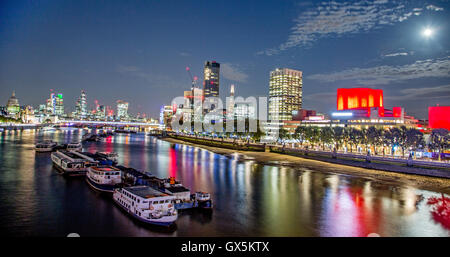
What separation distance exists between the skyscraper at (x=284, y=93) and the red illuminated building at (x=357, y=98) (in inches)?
2252

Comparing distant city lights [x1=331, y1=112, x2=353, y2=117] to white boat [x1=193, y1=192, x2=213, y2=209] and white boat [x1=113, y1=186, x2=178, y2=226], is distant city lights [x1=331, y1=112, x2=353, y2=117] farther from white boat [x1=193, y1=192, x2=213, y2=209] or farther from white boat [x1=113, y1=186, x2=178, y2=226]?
white boat [x1=113, y1=186, x2=178, y2=226]

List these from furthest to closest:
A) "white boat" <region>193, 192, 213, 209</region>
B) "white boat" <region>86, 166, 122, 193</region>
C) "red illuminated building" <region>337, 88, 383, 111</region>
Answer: "red illuminated building" <region>337, 88, 383, 111</region>
"white boat" <region>86, 166, 122, 193</region>
"white boat" <region>193, 192, 213, 209</region>

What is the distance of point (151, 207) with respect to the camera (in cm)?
1502

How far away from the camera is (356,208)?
18.5m

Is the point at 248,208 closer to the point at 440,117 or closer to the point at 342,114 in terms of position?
the point at 440,117

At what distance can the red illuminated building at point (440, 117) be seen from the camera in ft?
194

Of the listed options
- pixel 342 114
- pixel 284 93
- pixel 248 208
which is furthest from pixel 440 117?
pixel 284 93

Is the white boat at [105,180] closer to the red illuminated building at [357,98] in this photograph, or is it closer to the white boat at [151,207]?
the white boat at [151,207]

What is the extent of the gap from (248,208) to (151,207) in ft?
21.3

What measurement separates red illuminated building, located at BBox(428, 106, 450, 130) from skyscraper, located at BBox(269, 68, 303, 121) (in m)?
77.4

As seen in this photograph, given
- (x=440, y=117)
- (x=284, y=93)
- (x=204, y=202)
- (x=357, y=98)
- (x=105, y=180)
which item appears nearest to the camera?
(x=204, y=202)

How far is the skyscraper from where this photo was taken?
464 feet

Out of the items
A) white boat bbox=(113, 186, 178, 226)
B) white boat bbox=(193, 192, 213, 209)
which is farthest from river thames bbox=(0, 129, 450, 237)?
white boat bbox=(193, 192, 213, 209)
